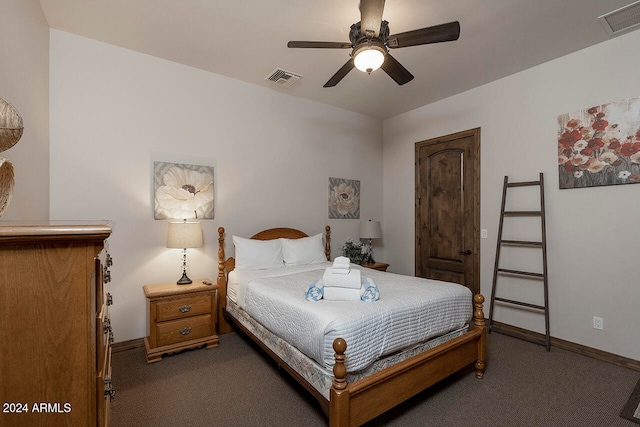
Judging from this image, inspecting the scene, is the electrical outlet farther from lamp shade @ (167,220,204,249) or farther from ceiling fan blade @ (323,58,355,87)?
lamp shade @ (167,220,204,249)

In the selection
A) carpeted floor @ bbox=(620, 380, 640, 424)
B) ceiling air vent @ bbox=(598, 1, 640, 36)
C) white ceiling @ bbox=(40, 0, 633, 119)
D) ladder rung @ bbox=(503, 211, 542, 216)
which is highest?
white ceiling @ bbox=(40, 0, 633, 119)

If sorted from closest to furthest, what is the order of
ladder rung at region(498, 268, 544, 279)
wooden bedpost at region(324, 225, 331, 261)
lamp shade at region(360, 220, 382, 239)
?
ladder rung at region(498, 268, 544, 279) → wooden bedpost at region(324, 225, 331, 261) → lamp shade at region(360, 220, 382, 239)

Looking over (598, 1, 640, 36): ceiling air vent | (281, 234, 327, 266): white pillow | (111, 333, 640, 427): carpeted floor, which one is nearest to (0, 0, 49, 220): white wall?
(111, 333, 640, 427): carpeted floor

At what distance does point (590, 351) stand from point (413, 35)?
3.22 m

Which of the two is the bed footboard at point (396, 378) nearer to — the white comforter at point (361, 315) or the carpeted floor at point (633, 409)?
the white comforter at point (361, 315)

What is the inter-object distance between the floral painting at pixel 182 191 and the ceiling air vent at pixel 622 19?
150 inches

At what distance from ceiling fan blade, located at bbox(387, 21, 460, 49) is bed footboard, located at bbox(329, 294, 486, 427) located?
1868mm

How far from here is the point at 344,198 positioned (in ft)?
15.0

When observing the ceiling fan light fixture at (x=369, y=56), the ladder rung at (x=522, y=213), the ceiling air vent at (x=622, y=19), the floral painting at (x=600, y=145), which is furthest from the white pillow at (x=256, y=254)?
the ceiling air vent at (x=622, y=19)

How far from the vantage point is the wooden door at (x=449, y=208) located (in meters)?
3.84

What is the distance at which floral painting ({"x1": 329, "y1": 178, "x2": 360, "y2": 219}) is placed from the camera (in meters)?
4.46

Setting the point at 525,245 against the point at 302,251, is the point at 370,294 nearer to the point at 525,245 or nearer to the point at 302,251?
the point at 302,251

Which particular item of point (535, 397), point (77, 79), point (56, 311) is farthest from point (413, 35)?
point (77, 79)

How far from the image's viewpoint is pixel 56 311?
0.88 meters
